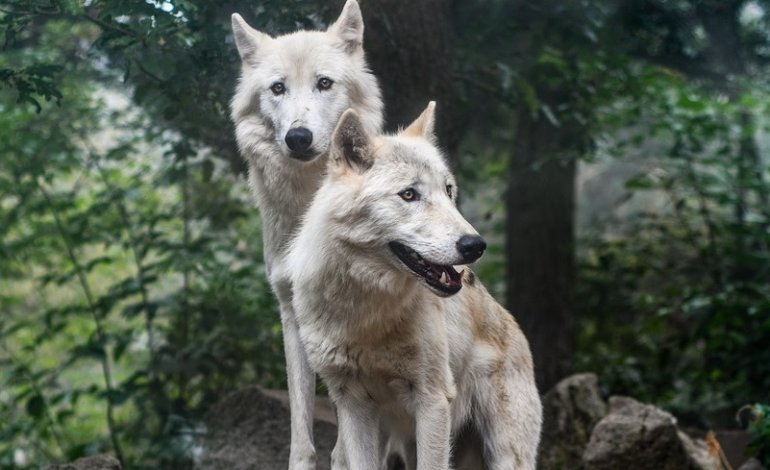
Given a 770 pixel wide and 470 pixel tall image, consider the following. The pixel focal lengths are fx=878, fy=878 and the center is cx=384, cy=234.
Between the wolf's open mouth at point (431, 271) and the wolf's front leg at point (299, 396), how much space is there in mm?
1225

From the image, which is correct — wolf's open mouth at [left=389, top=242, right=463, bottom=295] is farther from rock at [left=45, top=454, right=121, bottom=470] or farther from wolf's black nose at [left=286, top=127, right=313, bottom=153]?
rock at [left=45, top=454, right=121, bottom=470]

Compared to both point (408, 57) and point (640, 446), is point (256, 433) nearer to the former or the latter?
point (640, 446)

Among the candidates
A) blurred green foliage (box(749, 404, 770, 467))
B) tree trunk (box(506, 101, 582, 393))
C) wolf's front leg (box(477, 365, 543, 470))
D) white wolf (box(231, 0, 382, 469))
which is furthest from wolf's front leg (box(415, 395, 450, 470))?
tree trunk (box(506, 101, 582, 393))

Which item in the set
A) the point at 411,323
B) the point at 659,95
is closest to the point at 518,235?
the point at 659,95

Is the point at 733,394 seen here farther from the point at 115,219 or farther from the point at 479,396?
the point at 115,219

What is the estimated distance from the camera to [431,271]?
11.4 ft

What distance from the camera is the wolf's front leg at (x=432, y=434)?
3676 mm

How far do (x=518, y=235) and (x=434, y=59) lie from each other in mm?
3737

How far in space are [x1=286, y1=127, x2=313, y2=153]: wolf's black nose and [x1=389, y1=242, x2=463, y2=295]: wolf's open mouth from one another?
92 centimetres

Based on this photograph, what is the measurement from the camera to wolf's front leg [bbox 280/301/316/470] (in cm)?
446

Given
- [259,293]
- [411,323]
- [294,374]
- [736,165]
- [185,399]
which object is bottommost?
[185,399]

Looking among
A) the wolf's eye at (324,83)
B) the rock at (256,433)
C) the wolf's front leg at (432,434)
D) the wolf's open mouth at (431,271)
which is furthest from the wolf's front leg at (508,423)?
the wolf's eye at (324,83)

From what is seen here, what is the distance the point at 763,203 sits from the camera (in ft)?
29.0

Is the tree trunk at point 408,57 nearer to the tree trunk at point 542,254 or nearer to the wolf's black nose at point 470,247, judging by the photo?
the wolf's black nose at point 470,247
